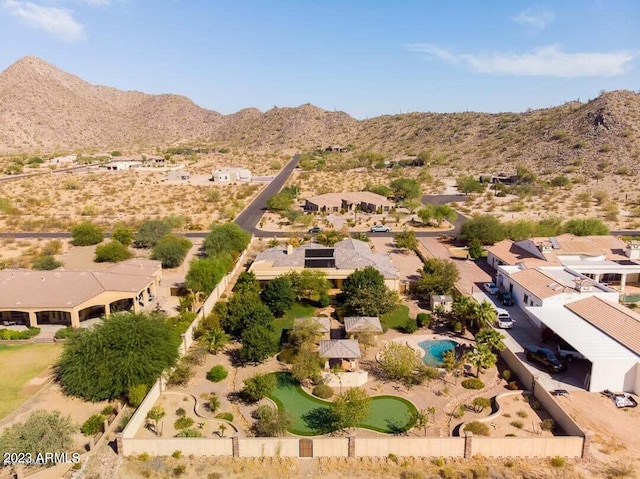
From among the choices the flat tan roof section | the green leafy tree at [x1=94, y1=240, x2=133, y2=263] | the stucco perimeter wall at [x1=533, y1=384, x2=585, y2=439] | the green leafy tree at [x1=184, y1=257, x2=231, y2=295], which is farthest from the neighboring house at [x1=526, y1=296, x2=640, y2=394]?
the green leafy tree at [x1=94, y1=240, x2=133, y2=263]

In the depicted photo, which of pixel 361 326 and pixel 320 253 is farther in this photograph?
pixel 320 253

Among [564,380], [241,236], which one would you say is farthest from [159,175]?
[564,380]

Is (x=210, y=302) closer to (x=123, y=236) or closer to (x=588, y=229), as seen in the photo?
(x=123, y=236)

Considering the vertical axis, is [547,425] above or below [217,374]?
below

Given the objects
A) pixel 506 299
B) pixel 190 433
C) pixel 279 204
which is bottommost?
pixel 190 433

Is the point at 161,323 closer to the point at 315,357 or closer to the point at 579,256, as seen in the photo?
the point at 315,357

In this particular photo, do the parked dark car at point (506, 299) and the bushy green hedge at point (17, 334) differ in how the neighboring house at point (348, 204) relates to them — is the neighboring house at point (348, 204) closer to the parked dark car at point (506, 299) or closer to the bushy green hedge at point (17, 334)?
the parked dark car at point (506, 299)

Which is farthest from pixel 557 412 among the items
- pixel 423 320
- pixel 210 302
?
pixel 210 302

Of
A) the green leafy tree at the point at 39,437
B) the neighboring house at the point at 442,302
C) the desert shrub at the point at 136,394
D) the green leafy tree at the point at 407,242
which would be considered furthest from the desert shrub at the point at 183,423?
the green leafy tree at the point at 407,242

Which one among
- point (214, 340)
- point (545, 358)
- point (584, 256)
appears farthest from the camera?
point (584, 256)
